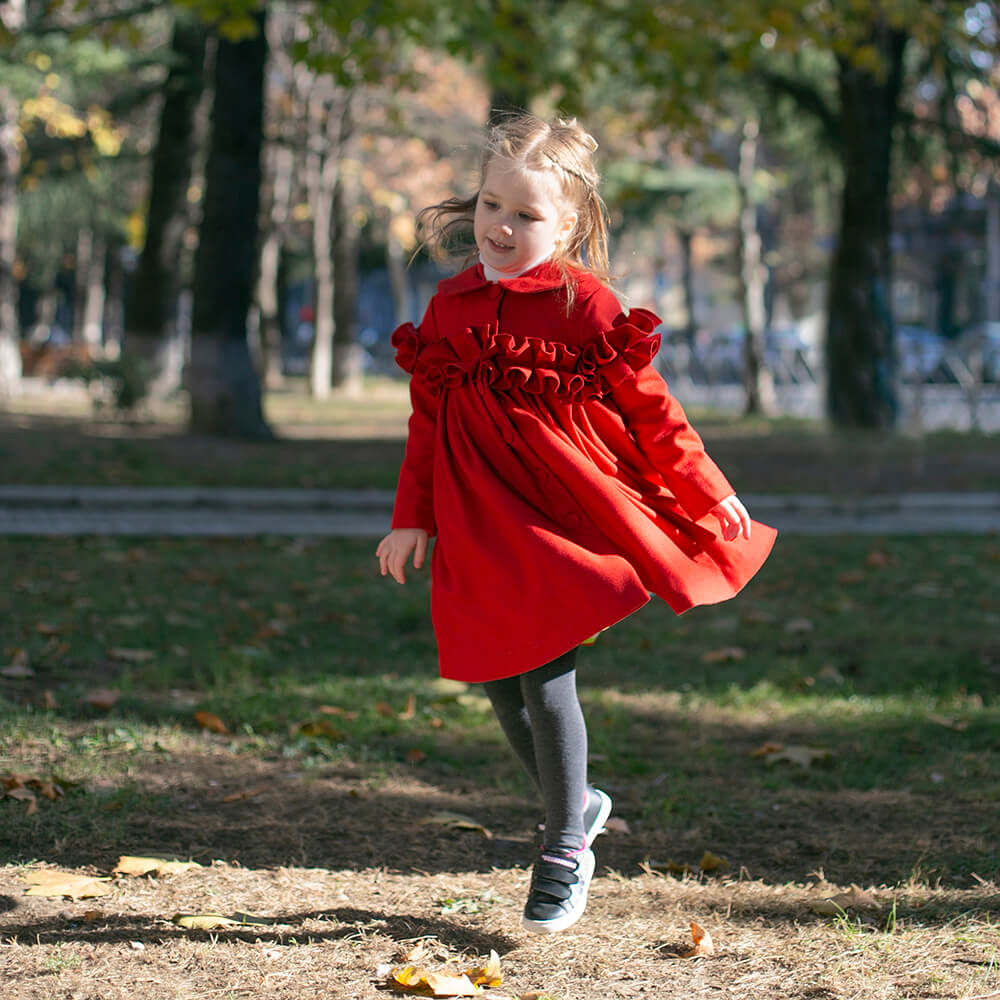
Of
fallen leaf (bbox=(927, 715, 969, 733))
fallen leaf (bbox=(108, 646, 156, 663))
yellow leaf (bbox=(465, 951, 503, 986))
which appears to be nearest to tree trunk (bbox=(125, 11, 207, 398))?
fallen leaf (bbox=(108, 646, 156, 663))

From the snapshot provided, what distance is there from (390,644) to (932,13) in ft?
28.6

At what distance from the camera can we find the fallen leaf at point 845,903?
311 cm

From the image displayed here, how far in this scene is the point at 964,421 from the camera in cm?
1955

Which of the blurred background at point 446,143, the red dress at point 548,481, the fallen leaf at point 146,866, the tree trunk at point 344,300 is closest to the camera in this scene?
the red dress at point 548,481

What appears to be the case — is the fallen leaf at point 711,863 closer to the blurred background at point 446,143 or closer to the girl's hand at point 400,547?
the girl's hand at point 400,547

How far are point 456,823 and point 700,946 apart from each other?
1016 millimetres

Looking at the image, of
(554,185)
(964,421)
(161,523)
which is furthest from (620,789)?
(964,421)

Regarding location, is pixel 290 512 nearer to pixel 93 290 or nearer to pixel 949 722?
pixel 949 722

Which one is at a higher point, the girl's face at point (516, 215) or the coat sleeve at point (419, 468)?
the girl's face at point (516, 215)

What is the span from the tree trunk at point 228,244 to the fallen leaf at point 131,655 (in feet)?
27.1

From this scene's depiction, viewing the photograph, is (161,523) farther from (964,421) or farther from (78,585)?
(964,421)

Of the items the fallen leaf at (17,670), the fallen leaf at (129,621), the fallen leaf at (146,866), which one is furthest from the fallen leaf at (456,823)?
the fallen leaf at (129,621)

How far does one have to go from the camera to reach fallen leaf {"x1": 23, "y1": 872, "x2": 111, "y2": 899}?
308cm

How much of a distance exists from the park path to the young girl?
592 centimetres
